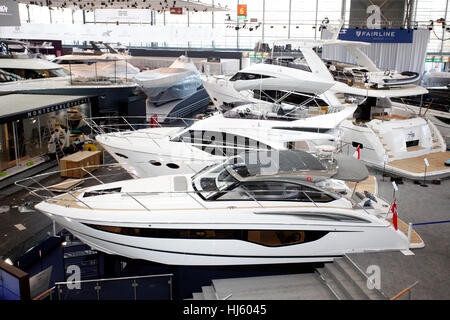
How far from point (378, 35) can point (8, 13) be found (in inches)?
480

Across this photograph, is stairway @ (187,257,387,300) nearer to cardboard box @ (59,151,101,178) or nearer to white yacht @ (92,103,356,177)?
white yacht @ (92,103,356,177)

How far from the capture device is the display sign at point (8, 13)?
10.7 m

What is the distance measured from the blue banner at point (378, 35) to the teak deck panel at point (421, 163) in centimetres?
739

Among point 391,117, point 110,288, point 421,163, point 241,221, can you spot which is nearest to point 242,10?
point 391,117

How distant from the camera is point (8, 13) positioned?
1095 cm

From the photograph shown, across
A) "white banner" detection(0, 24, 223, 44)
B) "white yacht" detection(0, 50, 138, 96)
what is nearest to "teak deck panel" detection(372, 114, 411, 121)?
"white yacht" detection(0, 50, 138, 96)

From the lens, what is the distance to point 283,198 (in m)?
4.85

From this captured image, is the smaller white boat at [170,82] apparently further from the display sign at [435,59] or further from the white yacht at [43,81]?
the display sign at [435,59]

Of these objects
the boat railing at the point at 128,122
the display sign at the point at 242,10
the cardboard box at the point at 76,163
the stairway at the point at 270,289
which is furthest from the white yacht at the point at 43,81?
the display sign at the point at 242,10

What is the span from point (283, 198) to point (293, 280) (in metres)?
0.94

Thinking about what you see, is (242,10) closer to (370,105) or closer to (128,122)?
(128,122)

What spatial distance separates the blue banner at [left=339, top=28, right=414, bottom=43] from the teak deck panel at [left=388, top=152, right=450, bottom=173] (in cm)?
739
